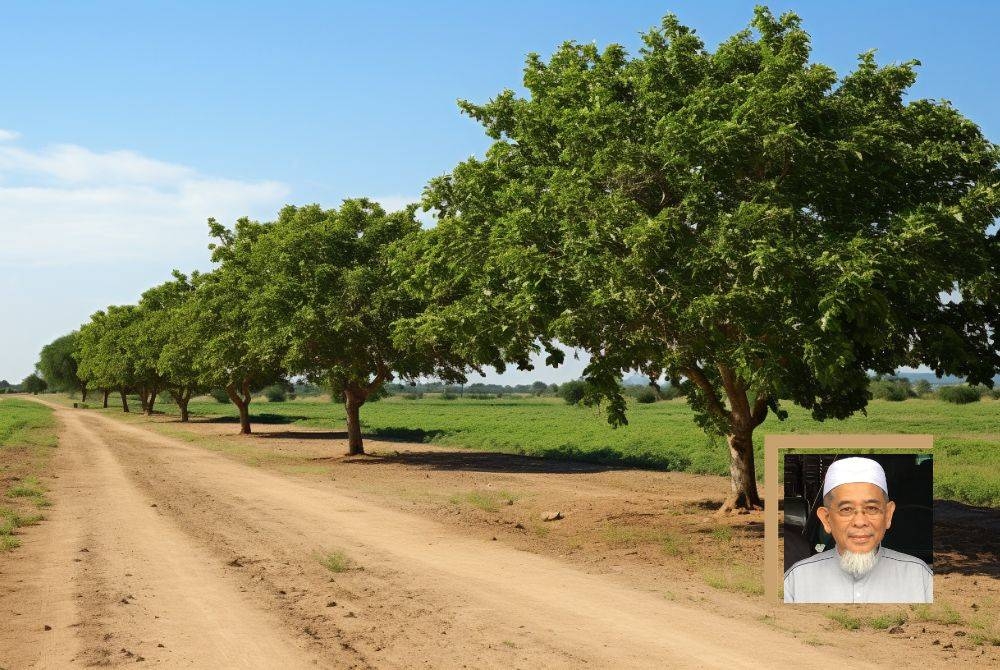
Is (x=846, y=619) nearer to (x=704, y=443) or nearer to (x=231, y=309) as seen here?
(x=704, y=443)

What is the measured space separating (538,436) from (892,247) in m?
35.4

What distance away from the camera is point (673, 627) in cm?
1027

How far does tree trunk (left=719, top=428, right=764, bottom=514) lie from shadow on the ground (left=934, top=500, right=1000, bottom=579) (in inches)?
147

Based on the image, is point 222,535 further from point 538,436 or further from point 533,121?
point 538,436

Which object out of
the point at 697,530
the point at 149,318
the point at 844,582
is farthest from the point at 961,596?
the point at 149,318

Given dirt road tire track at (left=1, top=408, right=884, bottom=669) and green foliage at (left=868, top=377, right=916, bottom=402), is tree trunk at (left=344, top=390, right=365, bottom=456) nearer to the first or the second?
dirt road tire track at (left=1, top=408, right=884, bottom=669)

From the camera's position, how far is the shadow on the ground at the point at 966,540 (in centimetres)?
1398

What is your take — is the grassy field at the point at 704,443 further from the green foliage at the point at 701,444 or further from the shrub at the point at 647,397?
the shrub at the point at 647,397

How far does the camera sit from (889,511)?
873cm

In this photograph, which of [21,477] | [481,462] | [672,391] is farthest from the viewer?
[672,391]

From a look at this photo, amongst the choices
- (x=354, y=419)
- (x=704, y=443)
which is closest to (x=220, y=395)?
(x=354, y=419)

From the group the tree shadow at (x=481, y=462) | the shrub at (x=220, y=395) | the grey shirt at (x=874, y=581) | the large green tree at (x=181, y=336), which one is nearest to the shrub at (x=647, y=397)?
the large green tree at (x=181, y=336)

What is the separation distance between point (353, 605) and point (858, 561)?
6266 millimetres

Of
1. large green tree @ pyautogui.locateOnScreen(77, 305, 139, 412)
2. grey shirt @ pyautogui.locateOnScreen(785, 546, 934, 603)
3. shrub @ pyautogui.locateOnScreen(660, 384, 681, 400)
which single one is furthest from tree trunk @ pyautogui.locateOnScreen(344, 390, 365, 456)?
large green tree @ pyautogui.locateOnScreen(77, 305, 139, 412)
